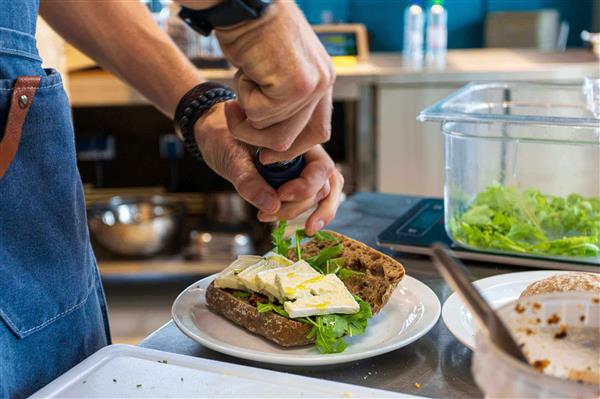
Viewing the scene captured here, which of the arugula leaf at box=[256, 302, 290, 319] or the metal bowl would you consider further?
the metal bowl

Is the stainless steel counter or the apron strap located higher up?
the apron strap

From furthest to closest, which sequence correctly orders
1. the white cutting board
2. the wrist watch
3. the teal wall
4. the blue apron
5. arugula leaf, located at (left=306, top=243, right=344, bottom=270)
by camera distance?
the teal wall
arugula leaf, located at (left=306, top=243, right=344, bottom=270)
the blue apron
the white cutting board
the wrist watch

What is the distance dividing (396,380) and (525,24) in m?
3.14

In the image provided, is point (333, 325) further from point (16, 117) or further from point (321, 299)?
point (16, 117)

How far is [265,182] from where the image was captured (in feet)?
3.41

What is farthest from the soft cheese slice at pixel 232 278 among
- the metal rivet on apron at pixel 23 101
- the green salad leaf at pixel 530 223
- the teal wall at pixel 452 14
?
the teal wall at pixel 452 14

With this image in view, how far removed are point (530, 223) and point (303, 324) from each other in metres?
0.58

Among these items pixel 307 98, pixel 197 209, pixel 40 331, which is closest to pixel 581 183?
pixel 307 98

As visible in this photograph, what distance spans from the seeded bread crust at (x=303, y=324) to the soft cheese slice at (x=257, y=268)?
25mm

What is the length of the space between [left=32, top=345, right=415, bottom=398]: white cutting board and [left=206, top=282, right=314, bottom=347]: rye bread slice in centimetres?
10

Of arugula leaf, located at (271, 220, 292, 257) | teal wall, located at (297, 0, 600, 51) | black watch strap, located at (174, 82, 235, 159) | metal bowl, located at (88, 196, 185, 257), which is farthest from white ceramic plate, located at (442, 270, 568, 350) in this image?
teal wall, located at (297, 0, 600, 51)

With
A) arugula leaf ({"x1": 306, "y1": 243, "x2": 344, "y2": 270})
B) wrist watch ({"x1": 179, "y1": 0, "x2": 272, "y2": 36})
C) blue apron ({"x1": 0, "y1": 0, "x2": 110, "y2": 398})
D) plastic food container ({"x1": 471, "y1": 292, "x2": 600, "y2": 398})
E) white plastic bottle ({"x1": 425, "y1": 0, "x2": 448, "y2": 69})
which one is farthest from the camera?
white plastic bottle ({"x1": 425, "y1": 0, "x2": 448, "y2": 69})

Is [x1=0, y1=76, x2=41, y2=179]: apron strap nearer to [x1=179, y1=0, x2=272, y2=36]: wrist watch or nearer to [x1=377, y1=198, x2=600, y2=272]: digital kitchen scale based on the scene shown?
[x1=179, y1=0, x2=272, y2=36]: wrist watch

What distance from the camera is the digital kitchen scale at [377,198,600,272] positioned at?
4.08 feet
